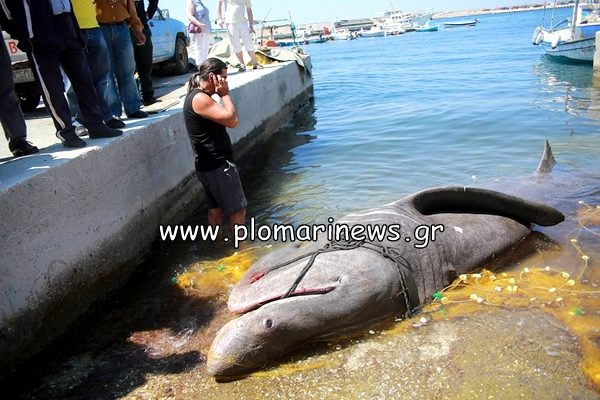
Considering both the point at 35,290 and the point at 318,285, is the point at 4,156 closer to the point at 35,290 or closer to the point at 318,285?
the point at 35,290

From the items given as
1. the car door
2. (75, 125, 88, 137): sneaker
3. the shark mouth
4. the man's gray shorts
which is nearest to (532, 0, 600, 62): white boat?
the car door

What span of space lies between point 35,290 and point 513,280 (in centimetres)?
415

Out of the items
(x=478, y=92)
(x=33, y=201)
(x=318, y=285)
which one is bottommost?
(x=478, y=92)

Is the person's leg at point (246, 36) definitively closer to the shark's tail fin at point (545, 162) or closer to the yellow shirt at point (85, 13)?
the yellow shirt at point (85, 13)

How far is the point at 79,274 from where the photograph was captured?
15.1ft

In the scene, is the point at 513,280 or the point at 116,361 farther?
the point at 513,280

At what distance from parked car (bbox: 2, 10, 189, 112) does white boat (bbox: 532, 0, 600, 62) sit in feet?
51.6

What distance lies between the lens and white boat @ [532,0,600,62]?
66.7 ft

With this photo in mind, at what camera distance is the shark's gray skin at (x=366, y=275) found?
3686 millimetres

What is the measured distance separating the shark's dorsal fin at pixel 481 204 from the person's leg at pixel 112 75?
4032 mm

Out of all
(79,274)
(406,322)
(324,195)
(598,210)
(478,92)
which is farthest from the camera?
(478,92)

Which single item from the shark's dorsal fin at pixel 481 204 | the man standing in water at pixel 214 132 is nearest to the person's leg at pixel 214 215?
the man standing in water at pixel 214 132

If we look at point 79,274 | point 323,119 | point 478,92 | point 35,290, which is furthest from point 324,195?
point 478,92

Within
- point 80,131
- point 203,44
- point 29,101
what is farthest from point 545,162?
point 29,101
